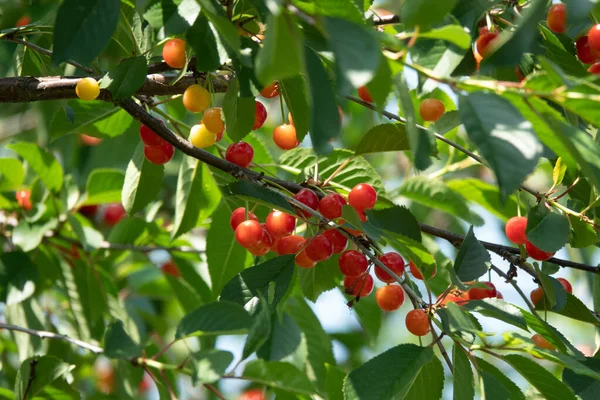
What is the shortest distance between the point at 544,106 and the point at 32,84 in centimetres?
99

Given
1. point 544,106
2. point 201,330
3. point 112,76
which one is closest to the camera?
point 544,106

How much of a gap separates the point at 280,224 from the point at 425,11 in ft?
2.01

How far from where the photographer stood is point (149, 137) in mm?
1604

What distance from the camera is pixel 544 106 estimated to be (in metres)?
0.96

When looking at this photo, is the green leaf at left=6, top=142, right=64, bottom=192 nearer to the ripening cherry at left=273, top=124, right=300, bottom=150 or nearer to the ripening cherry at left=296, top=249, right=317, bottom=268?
the ripening cherry at left=273, top=124, right=300, bottom=150

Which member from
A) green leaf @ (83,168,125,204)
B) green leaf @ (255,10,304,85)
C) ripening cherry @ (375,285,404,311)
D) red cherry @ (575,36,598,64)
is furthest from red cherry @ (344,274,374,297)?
green leaf @ (83,168,125,204)

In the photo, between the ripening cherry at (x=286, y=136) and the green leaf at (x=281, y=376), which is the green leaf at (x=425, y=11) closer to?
the ripening cherry at (x=286, y=136)

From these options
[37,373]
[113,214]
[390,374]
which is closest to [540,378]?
[390,374]

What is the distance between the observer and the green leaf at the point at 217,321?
46.0 inches

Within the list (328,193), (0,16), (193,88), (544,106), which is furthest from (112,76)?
(0,16)

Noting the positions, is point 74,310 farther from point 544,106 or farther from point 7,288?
point 544,106

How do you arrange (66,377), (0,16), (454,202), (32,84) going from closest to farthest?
(32,84) < (66,377) < (0,16) < (454,202)

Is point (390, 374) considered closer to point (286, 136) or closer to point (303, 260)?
point (303, 260)

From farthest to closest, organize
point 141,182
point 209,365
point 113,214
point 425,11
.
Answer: point 113,214, point 141,182, point 209,365, point 425,11
